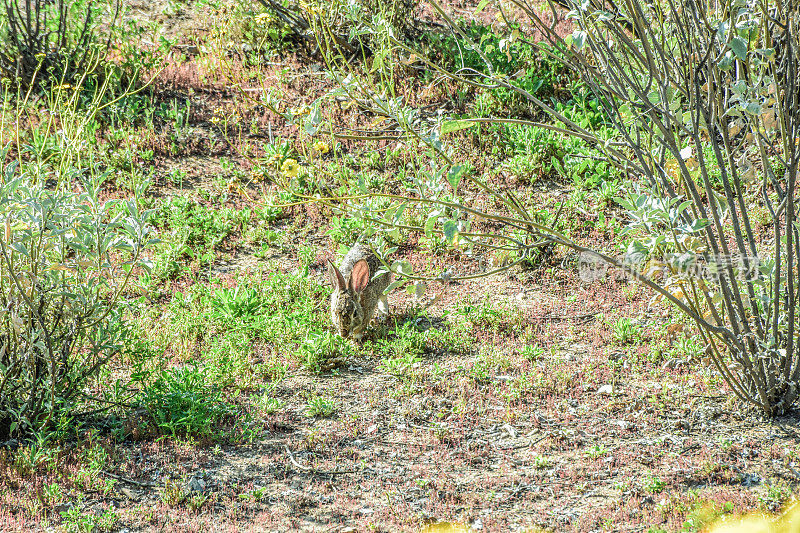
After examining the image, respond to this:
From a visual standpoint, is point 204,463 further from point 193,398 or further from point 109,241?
point 109,241

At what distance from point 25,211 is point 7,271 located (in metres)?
0.43

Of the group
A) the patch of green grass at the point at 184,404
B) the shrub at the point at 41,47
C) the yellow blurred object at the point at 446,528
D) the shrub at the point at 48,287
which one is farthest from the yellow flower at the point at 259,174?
the shrub at the point at 41,47

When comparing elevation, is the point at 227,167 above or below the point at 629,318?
above

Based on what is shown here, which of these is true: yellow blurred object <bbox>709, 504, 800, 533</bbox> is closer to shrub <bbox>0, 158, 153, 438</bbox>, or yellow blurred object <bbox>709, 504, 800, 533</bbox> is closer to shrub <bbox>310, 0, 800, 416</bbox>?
shrub <bbox>310, 0, 800, 416</bbox>

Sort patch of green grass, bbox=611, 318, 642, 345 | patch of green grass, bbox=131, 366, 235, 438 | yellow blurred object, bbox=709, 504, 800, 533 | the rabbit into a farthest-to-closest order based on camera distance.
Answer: the rabbit → patch of green grass, bbox=611, 318, 642, 345 → patch of green grass, bbox=131, 366, 235, 438 → yellow blurred object, bbox=709, 504, 800, 533

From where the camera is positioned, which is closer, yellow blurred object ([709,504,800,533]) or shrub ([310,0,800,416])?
yellow blurred object ([709,504,800,533])

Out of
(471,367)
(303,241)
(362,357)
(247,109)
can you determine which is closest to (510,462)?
(471,367)

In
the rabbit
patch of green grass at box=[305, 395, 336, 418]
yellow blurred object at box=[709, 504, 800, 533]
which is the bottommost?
patch of green grass at box=[305, 395, 336, 418]

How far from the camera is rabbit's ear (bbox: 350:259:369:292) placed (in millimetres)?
5633

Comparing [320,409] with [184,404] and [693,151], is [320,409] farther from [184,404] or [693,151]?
[693,151]

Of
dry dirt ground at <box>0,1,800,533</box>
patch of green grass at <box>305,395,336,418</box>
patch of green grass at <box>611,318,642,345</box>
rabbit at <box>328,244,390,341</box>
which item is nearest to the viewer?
dry dirt ground at <box>0,1,800,533</box>

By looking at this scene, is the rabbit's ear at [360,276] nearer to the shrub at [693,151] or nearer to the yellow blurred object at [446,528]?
the shrub at [693,151]

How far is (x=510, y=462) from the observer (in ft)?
14.1

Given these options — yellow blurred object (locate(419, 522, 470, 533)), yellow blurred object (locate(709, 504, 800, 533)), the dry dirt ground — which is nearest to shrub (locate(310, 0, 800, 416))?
the dry dirt ground
